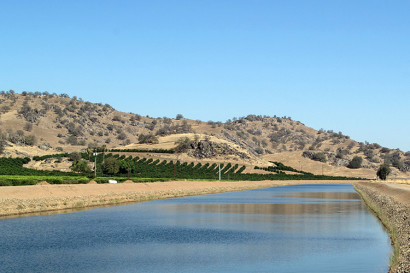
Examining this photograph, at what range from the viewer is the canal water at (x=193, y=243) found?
2355cm

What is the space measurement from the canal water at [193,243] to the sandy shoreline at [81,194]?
433cm

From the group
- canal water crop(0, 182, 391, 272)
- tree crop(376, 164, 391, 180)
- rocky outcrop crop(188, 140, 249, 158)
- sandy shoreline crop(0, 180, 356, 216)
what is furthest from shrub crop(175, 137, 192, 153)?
canal water crop(0, 182, 391, 272)

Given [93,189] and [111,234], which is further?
[93,189]

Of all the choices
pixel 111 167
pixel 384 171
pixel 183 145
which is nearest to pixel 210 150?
pixel 183 145

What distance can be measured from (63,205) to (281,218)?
23.8 metres

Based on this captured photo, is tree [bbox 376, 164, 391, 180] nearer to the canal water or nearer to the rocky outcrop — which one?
the rocky outcrop

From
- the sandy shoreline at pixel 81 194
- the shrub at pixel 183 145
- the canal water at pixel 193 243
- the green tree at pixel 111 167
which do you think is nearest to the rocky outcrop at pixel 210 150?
the shrub at pixel 183 145

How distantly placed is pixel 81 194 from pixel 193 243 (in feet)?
115

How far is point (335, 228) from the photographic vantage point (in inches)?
1508

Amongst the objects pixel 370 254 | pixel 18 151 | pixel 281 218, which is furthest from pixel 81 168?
pixel 370 254

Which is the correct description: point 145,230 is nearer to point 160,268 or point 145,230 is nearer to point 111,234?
point 111,234

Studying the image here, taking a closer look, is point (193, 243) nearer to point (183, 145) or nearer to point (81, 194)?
point (81, 194)

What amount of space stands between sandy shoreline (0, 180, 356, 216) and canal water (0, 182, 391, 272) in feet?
14.2

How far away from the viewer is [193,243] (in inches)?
1205
